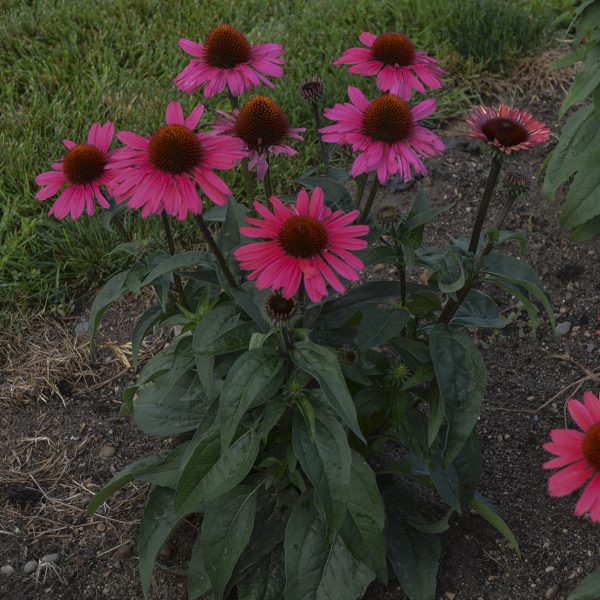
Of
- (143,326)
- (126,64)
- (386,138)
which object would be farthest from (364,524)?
(126,64)

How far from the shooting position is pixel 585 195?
223cm

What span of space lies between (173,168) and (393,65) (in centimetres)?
68

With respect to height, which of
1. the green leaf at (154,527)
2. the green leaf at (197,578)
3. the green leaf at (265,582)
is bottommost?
the green leaf at (265,582)

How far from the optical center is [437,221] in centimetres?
333

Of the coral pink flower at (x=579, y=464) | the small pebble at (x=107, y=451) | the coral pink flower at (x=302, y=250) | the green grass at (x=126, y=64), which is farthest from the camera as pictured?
the green grass at (x=126, y=64)

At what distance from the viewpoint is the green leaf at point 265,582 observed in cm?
217

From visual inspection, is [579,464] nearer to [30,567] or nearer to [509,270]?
[509,270]

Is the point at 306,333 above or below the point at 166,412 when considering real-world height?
above

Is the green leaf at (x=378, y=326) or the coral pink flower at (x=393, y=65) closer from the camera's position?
the green leaf at (x=378, y=326)

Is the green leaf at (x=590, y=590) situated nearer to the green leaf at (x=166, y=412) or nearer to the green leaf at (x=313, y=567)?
the green leaf at (x=313, y=567)

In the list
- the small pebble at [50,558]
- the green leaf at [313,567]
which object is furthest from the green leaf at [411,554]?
the small pebble at [50,558]

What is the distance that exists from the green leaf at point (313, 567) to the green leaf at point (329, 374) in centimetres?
52

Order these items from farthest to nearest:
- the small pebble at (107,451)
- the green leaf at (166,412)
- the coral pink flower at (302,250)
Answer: the small pebble at (107,451)
the green leaf at (166,412)
the coral pink flower at (302,250)

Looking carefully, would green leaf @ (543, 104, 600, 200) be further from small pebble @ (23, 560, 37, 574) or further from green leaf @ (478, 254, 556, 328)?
small pebble @ (23, 560, 37, 574)
